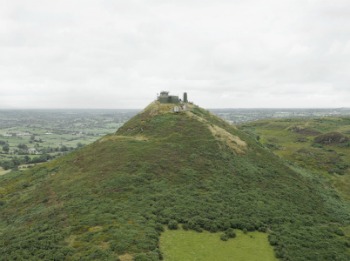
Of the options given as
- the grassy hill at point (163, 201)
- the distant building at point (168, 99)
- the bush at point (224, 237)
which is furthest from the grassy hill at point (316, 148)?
the bush at point (224, 237)

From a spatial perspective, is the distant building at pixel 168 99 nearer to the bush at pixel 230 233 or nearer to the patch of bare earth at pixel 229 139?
the patch of bare earth at pixel 229 139

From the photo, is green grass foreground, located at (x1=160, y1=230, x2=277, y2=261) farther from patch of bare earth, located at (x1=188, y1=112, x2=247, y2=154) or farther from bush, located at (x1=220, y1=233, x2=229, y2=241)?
patch of bare earth, located at (x1=188, y1=112, x2=247, y2=154)

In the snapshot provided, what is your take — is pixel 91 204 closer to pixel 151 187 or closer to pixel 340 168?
pixel 151 187

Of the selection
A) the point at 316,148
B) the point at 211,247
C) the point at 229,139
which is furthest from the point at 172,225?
the point at 316,148

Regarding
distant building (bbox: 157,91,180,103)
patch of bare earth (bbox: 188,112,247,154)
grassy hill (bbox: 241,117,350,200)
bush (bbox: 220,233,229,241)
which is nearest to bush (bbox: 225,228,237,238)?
bush (bbox: 220,233,229,241)

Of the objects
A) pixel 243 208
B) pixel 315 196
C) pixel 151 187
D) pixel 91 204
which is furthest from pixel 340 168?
pixel 91 204

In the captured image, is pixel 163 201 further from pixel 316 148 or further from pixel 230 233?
pixel 316 148
